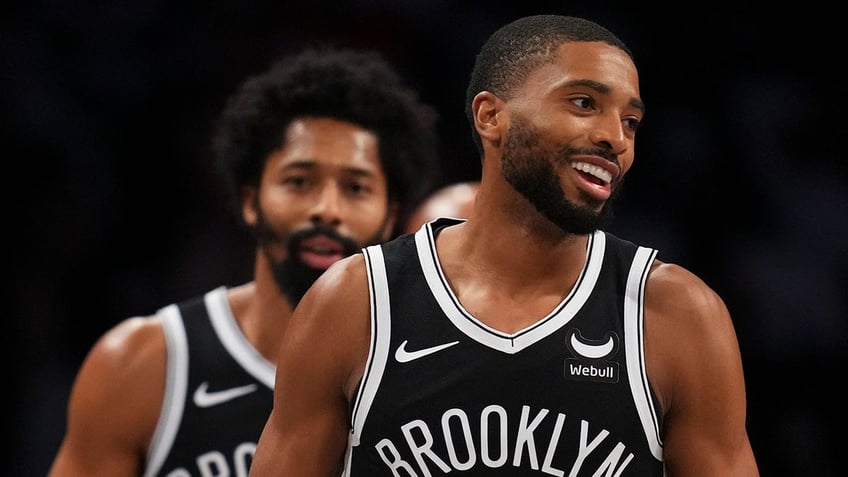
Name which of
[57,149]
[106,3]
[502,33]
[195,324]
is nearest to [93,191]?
[57,149]

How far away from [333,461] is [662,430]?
0.59m

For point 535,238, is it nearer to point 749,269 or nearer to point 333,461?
point 333,461

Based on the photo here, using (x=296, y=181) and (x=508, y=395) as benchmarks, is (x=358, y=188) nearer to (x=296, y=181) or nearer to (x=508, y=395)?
(x=296, y=181)

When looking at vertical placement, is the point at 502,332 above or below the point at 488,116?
below

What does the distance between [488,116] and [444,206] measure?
204cm

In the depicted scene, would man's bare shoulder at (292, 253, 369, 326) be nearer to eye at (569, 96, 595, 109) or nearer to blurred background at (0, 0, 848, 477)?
eye at (569, 96, 595, 109)

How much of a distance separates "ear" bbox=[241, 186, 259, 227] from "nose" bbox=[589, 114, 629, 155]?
175 cm

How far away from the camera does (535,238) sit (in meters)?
2.40

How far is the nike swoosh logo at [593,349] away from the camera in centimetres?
230

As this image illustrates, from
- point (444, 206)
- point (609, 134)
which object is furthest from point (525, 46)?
point (444, 206)

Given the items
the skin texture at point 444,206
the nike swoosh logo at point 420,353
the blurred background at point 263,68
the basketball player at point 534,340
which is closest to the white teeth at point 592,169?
the basketball player at point 534,340

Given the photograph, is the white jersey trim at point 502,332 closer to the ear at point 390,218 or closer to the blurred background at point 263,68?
the ear at point 390,218

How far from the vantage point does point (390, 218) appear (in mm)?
3920

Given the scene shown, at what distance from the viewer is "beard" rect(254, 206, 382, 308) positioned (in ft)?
11.7
